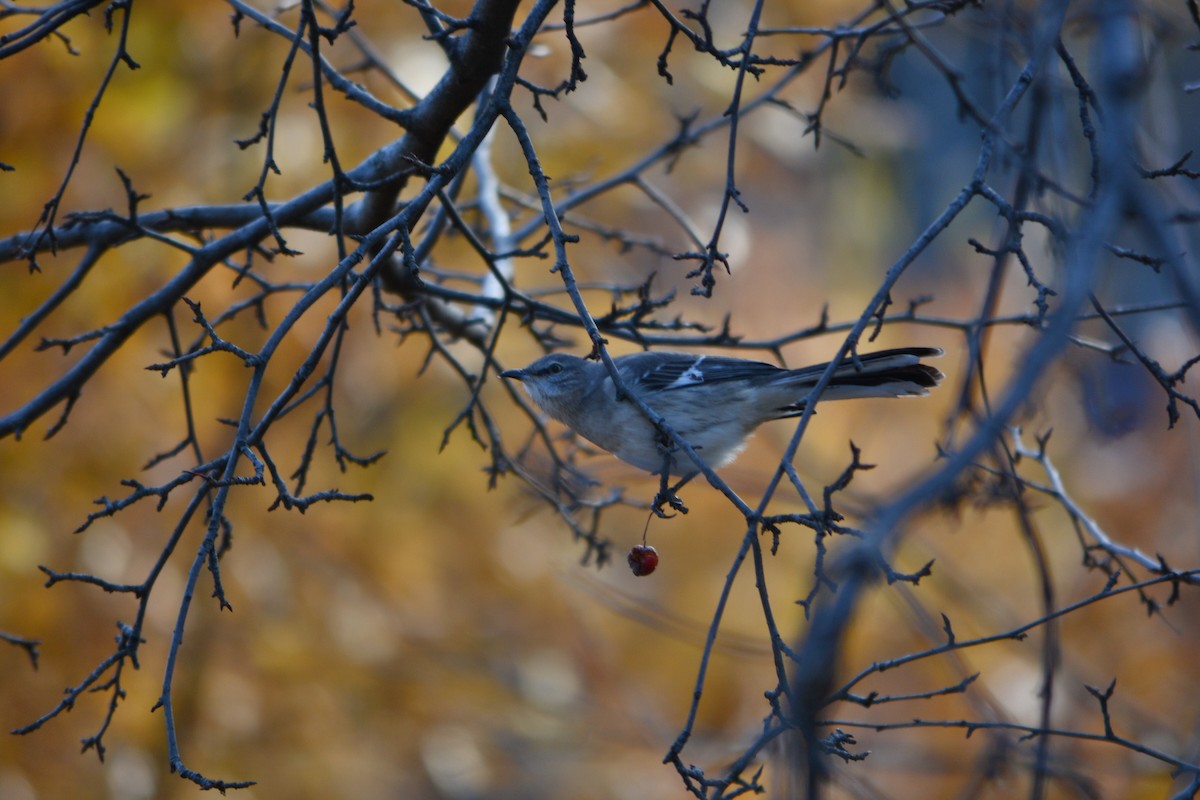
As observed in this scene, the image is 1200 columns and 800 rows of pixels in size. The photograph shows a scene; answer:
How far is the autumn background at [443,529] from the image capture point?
5246 millimetres

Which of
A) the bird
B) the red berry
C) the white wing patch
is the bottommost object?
the red berry

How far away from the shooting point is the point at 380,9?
5.86 m

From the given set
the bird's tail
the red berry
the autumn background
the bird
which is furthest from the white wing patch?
the red berry

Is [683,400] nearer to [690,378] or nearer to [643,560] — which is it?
[690,378]

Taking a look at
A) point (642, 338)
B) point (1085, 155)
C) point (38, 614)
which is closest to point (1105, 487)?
point (1085, 155)

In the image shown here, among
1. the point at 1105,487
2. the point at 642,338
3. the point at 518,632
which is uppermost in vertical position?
the point at 1105,487

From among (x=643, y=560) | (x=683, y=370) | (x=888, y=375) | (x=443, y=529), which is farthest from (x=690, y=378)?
(x=443, y=529)

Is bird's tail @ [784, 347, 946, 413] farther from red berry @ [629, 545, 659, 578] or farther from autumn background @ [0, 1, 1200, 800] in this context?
autumn background @ [0, 1, 1200, 800]

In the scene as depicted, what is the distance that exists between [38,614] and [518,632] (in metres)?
2.59

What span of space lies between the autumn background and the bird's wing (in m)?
0.18

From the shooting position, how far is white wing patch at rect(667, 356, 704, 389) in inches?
169

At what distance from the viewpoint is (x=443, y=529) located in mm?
6211

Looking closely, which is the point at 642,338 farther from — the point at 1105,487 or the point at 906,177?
the point at 906,177

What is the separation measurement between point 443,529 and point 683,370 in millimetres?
2379
